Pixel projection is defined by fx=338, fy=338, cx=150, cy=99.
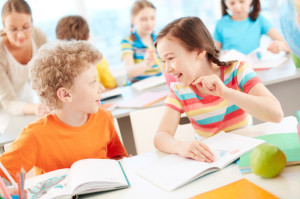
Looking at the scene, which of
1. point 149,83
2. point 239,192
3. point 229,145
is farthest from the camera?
point 149,83

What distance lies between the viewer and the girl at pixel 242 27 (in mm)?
2804

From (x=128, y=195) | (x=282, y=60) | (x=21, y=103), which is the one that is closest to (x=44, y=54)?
(x=128, y=195)

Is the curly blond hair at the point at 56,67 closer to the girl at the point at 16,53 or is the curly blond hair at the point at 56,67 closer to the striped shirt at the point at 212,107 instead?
the striped shirt at the point at 212,107

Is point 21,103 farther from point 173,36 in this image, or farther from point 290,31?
point 290,31

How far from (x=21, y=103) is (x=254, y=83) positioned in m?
1.60

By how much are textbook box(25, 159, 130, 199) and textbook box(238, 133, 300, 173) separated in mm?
369

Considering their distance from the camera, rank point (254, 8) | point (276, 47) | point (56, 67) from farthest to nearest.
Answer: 1. point (254, 8)
2. point (276, 47)
3. point (56, 67)

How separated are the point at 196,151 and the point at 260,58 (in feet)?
5.68

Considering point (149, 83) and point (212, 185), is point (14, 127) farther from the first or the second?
point (212, 185)

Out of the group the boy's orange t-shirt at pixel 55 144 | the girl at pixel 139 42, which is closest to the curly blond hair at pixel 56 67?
the boy's orange t-shirt at pixel 55 144

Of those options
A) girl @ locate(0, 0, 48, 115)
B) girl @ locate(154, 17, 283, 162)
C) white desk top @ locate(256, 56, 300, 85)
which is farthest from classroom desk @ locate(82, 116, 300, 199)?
girl @ locate(0, 0, 48, 115)

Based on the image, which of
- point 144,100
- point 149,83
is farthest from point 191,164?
point 149,83

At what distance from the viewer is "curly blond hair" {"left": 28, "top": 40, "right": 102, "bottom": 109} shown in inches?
53.3

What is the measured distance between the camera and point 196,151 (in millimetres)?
1120
